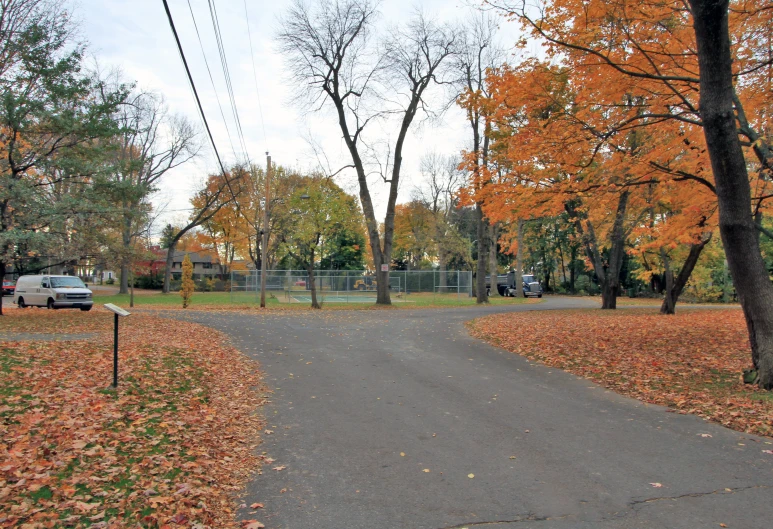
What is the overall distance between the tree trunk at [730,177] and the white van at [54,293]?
2535cm

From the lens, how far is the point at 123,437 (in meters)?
5.35

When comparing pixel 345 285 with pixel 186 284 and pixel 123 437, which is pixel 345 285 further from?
pixel 123 437

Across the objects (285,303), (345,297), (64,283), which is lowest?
(285,303)

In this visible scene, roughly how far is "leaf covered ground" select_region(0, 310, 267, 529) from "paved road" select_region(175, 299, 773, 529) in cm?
45

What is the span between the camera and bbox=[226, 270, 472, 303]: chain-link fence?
105 ft

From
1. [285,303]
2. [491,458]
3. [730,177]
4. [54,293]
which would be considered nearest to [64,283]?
[54,293]

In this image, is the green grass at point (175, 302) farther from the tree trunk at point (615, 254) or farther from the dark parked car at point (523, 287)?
the dark parked car at point (523, 287)

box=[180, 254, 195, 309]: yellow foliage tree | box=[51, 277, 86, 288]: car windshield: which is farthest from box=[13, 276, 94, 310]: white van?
box=[180, 254, 195, 309]: yellow foliage tree

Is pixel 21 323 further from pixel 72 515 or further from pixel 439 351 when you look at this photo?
pixel 72 515

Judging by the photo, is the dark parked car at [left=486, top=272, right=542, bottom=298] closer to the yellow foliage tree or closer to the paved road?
the yellow foliage tree

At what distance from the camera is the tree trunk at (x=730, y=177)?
7.38 metres

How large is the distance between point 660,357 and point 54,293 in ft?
81.8

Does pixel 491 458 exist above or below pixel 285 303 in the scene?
below

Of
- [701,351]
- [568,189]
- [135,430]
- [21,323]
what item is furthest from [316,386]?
[21,323]
